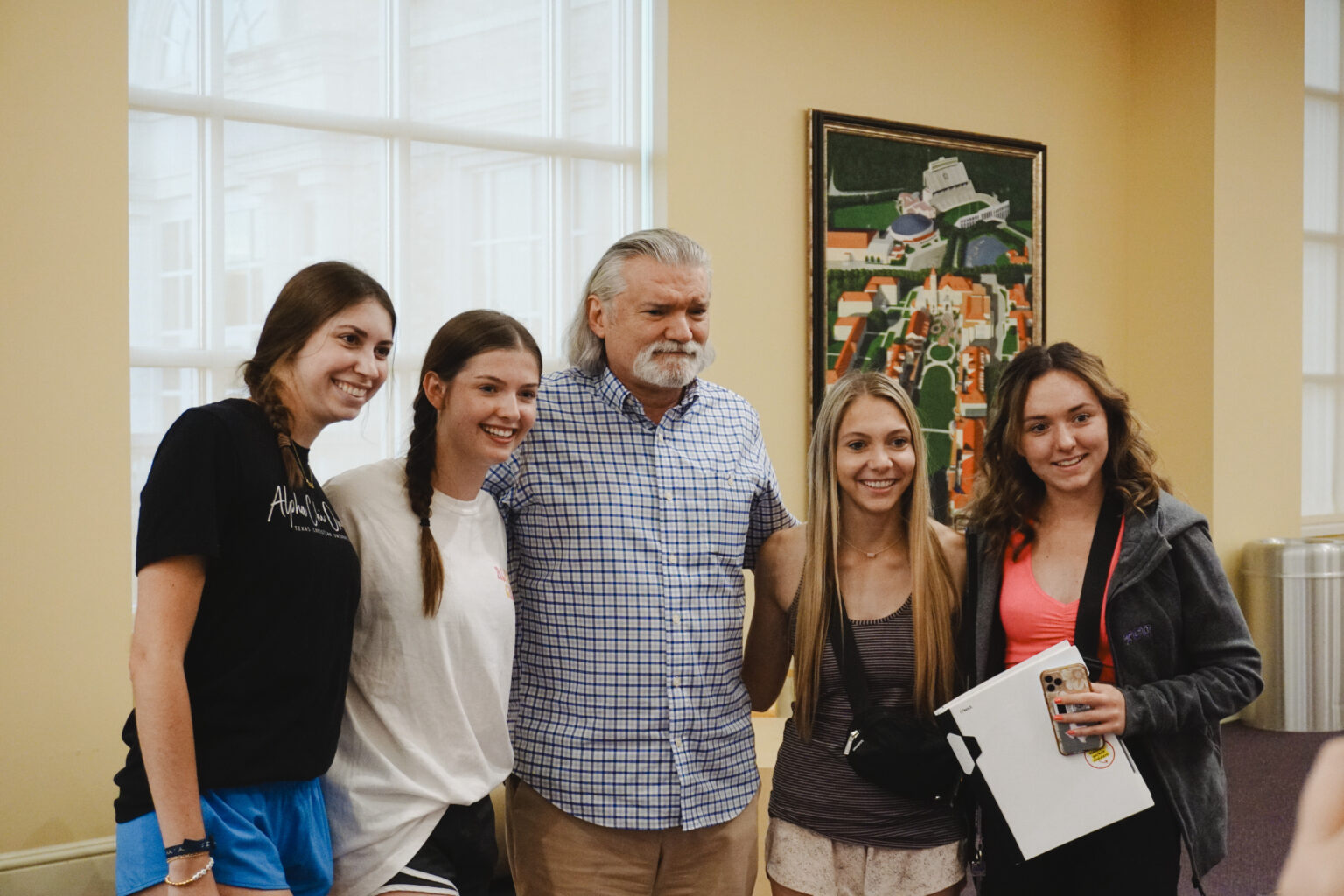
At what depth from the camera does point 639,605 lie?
2.25 m

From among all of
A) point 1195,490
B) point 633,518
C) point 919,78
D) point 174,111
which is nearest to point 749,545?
point 633,518

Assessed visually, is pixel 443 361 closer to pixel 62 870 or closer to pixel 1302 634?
pixel 62 870

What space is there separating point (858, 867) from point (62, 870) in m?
2.41

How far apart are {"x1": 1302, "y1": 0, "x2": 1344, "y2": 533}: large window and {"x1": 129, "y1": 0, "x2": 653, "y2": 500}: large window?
13.8 feet

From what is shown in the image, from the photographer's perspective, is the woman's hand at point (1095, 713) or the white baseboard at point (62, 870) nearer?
the woman's hand at point (1095, 713)

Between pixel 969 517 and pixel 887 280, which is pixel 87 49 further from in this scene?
pixel 887 280

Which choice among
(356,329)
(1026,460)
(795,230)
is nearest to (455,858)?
(356,329)

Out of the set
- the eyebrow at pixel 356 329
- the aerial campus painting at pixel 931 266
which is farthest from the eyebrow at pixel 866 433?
the aerial campus painting at pixel 931 266

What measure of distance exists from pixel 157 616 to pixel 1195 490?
5.35 metres

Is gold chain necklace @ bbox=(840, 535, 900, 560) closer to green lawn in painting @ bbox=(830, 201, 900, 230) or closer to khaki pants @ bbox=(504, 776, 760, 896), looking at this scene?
khaki pants @ bbox=(504, 776, 760, 896)

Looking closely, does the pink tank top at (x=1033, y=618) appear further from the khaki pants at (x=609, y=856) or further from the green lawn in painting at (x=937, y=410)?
the green lawn in painting at (x=937, y=410)

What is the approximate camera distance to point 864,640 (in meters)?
2.18

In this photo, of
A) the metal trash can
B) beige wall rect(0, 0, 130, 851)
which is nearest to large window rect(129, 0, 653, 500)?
beige wall rect(0, 0, 130, 851)

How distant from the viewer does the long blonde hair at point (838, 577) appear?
216cm
